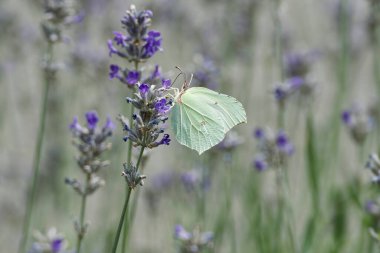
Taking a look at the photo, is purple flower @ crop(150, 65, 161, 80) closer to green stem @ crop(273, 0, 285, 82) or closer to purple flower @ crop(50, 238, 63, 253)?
purple flower @ crop(50, 238, 63, 253)

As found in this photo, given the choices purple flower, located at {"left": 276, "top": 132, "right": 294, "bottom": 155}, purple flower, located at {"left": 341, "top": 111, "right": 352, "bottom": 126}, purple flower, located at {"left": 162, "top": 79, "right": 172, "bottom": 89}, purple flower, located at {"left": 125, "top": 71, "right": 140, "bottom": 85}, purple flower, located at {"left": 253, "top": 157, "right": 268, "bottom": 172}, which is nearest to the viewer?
purple flower, located at {"left": 162, "top": 79, "right": 172, "bottom": 89}

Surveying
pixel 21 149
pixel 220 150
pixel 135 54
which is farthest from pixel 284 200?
pixel 21 149

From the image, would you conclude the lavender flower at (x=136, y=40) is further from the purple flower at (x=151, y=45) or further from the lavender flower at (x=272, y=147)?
the lavender flower at (x=272, y=147)

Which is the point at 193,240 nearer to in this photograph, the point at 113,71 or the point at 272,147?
the point at 272,147

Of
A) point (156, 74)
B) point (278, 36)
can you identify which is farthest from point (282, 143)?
point (156, 74)

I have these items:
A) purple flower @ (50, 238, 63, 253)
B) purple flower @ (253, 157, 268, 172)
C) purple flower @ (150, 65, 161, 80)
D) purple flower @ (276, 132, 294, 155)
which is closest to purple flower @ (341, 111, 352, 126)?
purple flower @ (276, 132, 294, 155)

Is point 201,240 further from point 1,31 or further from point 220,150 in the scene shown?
point 1,31
